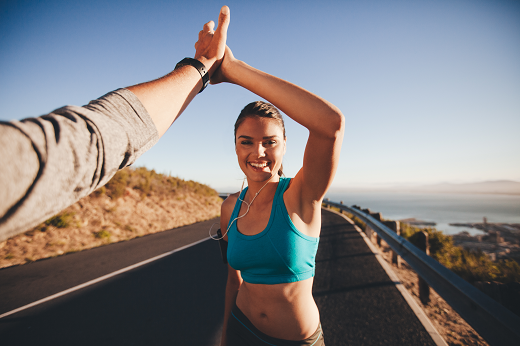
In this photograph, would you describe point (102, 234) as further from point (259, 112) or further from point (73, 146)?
point (73, 146)

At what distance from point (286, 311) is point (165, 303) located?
3368mm

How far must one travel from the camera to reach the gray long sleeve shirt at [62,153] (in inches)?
16.9

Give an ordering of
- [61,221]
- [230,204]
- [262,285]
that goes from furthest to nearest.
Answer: [61,221] < [230,204] < [262,285]

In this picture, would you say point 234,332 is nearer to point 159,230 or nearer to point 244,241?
point 244,241

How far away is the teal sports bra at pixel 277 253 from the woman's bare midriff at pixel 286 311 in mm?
72

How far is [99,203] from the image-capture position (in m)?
10.6

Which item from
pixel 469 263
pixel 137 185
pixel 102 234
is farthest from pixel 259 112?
pixel 137 185

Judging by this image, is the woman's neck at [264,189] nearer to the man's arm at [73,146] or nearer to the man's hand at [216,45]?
the man's hand at [216,45]

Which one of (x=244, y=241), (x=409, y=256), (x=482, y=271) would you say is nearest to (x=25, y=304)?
(x=244, y=241)

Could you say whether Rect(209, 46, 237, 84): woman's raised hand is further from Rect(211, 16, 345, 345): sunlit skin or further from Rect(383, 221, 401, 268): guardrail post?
Rect(383, 221, 401, 268): guardrail post

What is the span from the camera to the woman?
120 cm

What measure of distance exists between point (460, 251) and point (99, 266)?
34.1 feet

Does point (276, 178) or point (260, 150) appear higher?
point (260, 150)

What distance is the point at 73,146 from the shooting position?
0.53m
